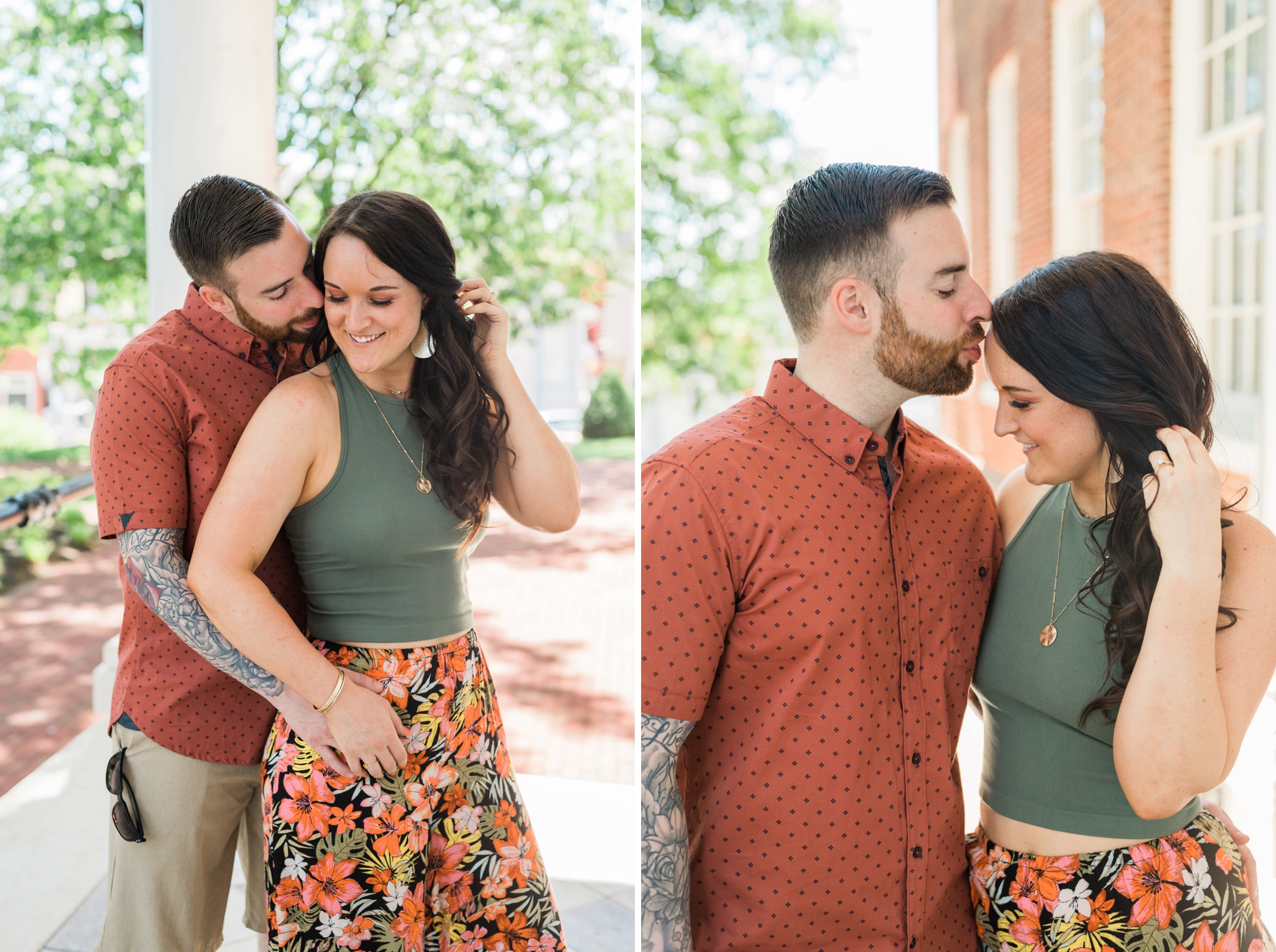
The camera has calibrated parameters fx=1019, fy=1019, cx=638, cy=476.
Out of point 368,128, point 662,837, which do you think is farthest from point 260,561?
point 368,128

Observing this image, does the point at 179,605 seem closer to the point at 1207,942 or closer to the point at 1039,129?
the point at 1207,942

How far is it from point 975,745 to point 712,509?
3670 millimetres

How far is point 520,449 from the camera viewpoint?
1.94 m

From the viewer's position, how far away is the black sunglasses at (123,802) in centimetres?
185

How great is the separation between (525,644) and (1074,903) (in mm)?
7267

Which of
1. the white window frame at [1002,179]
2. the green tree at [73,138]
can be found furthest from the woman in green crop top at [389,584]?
the white window frame at [1002,179]

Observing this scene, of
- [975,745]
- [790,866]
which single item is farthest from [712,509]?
[975,745]

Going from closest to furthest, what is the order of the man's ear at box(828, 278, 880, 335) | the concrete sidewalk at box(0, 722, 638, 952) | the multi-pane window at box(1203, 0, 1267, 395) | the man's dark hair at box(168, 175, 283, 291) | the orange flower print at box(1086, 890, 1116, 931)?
the orange flower print at box(1086, 890, 1116, 931) < the man's ear at box(828, 278, 880, 335) < the man's dark hair at box(168, 175, 283, 291) < the concrete sidewalk at box(0, 722, 638, 952) < the multi-pane window at box(1203, 0, 1267, 395)

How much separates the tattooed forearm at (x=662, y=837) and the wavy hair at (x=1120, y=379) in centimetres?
63

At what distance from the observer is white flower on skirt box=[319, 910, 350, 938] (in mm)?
1682

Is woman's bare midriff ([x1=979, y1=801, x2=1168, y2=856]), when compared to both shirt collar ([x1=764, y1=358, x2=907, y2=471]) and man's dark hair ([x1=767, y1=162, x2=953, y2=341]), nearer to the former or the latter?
shirt collar ([x1=764, y1=358, x2=907, y2=471])

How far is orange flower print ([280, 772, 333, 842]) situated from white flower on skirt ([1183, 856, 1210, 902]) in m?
1.34

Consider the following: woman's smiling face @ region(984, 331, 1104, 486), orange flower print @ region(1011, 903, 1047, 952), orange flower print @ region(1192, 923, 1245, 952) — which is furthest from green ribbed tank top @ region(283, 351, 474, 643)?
orange flower print @ region(1192, 923, 1245, 952)

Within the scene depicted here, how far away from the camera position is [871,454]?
165 cm
